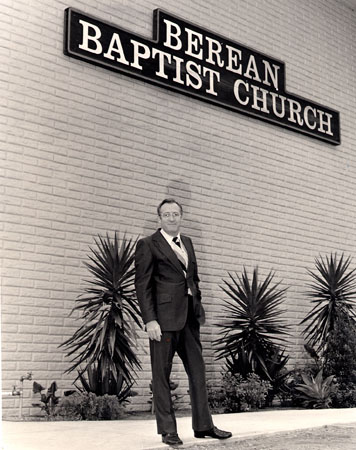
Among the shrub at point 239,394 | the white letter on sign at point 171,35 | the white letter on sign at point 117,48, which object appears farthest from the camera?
the white letter on sign at point 171,35

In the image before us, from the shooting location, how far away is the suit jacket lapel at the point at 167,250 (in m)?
3.77

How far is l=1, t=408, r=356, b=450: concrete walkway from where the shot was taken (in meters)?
3.49

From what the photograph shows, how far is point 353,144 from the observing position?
9.15 metres

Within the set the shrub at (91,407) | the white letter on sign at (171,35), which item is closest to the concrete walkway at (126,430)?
the shrub at (91,407)

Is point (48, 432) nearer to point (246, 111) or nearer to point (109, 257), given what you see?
point (109, 257)

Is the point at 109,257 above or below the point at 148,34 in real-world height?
below

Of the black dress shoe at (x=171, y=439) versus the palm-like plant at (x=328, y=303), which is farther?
the palm-like plant at (x=328, y=303)

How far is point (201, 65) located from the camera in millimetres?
7180

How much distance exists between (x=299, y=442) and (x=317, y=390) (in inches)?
102

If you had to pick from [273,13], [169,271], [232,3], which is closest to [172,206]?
[169,271]

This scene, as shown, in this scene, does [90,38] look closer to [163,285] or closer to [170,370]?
[163,285]

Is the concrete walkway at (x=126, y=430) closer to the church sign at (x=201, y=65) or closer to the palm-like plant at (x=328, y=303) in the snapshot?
the palm-like plant at (x=328, y=303)

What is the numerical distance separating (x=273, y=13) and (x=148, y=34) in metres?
2.23

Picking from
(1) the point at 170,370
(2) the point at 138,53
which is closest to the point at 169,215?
(1) the point at 170,370
